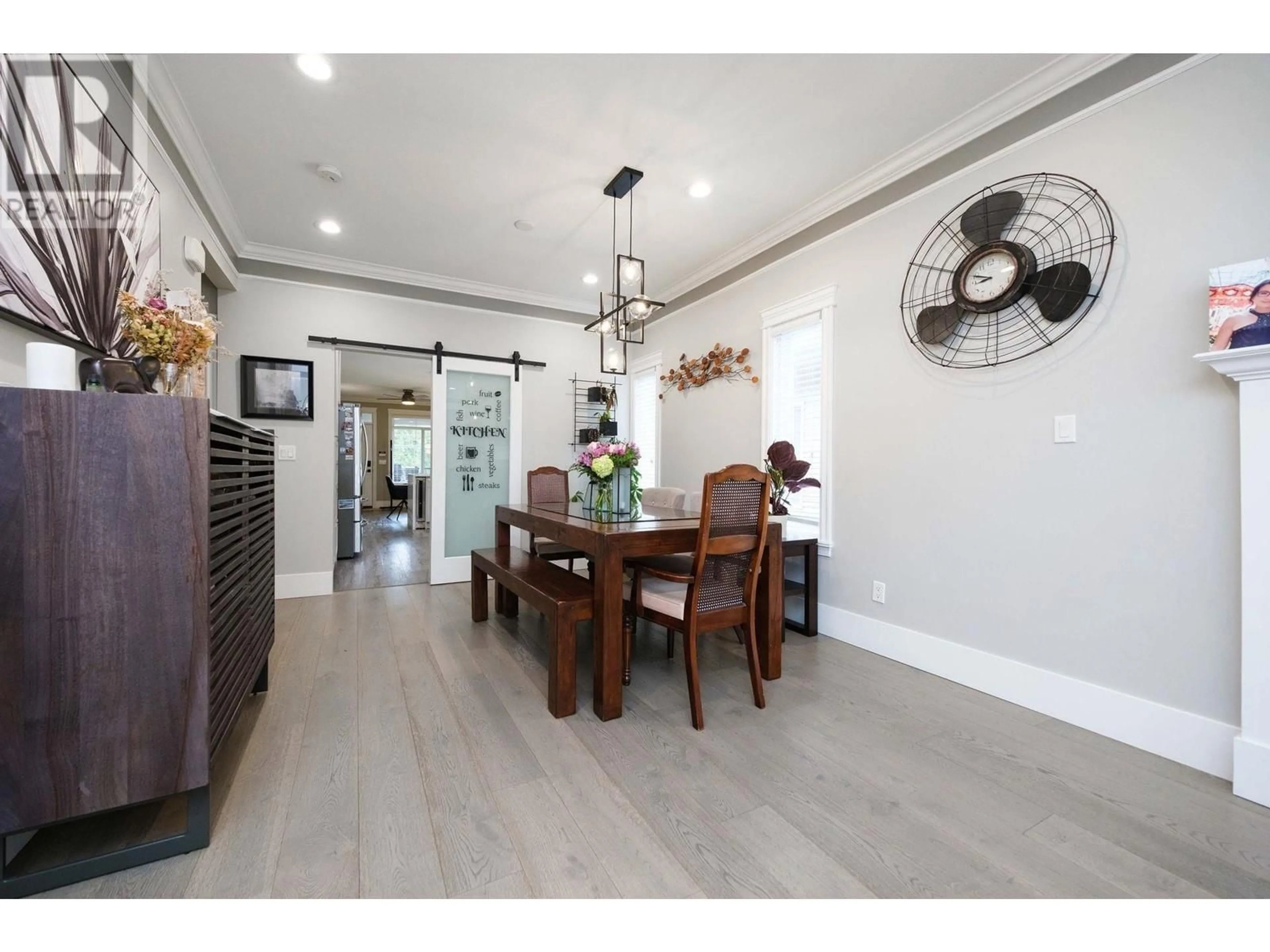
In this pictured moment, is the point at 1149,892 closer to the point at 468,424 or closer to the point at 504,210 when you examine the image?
the point at 504,210

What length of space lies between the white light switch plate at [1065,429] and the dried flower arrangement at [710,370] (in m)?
1.90

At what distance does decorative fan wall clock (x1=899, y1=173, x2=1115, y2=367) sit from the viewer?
206 cm

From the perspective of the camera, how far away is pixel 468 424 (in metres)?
4.73

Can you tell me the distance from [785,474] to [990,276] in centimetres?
144

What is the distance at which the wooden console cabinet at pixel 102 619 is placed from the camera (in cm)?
110

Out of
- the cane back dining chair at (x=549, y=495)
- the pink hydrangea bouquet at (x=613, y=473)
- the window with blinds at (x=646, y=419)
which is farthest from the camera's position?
the window with blinds at (x=646, y=419)

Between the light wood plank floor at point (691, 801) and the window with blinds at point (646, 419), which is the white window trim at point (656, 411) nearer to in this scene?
the window with blinds at point (646, 419)

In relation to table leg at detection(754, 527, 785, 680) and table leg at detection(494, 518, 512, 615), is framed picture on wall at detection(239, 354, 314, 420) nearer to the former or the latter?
table leg at detection(494, 518, 512, 615)

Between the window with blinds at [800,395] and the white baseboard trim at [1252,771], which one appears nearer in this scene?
the white baseboard trim at [1252,771]

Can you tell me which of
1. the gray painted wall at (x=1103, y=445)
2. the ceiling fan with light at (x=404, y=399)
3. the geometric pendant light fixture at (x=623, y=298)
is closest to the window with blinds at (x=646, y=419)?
the geometric pendant light fixture at (x=623, y=298)

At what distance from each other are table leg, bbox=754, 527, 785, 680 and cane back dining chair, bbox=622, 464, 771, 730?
197mm

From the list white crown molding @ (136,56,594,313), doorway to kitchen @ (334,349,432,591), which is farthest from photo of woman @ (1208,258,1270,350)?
doorway to kitchen @ (334,349,432,591)

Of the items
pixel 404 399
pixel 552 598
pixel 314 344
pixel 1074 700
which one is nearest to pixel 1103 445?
pixel 1074 700

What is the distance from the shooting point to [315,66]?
2.04 m
